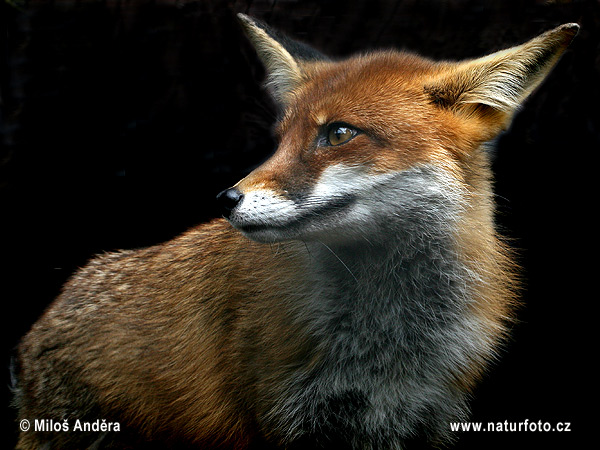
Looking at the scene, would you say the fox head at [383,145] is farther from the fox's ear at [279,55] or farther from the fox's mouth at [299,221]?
the fox's ear at [279,55]

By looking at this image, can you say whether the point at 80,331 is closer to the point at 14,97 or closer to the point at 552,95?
the point at 14,97

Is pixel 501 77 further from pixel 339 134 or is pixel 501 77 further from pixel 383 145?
pixel 339 134

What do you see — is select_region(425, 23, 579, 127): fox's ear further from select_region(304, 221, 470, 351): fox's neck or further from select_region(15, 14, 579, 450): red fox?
select_region(304, 221, 470, 351): fox's neck

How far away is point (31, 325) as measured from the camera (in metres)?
3.85

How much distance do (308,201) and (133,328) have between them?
1.57 meters

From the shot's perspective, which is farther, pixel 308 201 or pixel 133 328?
pixel 133 328

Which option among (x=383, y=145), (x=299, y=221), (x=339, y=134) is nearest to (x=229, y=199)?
(x=299, y=221)

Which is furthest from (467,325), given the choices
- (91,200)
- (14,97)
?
(14,97)

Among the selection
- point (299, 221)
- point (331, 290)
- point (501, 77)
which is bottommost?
point (331, 290)

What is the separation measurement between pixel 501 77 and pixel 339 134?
718mm

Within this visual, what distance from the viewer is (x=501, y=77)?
2400 mm

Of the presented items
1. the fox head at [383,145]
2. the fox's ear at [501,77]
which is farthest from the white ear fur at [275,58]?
the fox's ear at [501,77]

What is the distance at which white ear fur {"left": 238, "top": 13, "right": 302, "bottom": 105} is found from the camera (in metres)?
2.78

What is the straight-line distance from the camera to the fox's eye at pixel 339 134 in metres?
2.44
